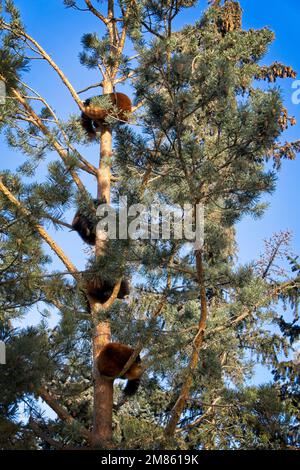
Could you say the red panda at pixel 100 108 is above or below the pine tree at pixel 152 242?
above

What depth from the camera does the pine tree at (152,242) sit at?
5.03 meters

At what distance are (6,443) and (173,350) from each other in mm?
1597

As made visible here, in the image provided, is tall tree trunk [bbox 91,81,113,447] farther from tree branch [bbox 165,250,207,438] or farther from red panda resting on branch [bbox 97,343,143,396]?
tree branch [bbox 165,250,207,438]

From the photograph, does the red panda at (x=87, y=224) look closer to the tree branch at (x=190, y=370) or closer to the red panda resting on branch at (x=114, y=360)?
the red panda resting on branch at (x=114, y=360)

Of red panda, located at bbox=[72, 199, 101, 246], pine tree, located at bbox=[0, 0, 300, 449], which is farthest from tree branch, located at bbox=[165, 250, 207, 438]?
red panda, located at bbox=[72, 199, 101, 246]

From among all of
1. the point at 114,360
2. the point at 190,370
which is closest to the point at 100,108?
the point at 114,360

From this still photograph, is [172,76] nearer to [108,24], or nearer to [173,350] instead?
[173,350]

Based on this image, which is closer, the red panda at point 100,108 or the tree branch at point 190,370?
the tree branch at point 190,370

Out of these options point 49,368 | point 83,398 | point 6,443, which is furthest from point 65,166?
point 83,398

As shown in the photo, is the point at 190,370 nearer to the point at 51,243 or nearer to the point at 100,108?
the point at 51,243

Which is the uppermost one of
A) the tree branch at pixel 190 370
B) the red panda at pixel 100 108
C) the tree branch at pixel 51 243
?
the red panda at pixel 100 108

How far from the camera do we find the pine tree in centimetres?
503

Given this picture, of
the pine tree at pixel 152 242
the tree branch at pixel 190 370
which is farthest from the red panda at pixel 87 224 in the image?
the tree branch at pixel 190 370

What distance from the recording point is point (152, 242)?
5.57 m
